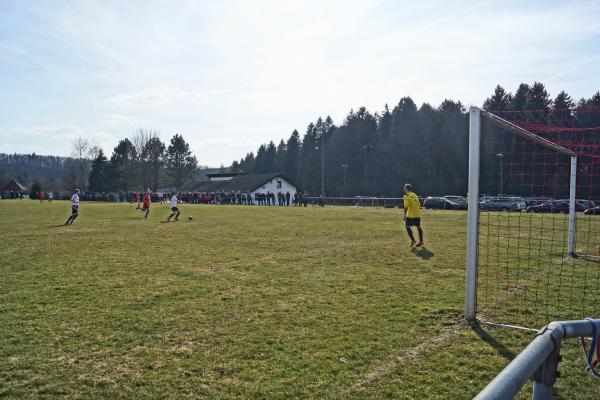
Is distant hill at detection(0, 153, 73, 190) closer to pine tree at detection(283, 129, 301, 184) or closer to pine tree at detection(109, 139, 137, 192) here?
pine tree at detection(109, 139, 137, 192)

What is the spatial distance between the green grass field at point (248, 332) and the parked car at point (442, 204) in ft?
102

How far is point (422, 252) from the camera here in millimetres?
11602

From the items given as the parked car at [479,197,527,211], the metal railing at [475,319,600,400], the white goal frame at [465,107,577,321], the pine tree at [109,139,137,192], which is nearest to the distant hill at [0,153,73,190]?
the pine tree at [109,139,137,192]

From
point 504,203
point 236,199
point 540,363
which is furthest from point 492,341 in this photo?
point 236,199

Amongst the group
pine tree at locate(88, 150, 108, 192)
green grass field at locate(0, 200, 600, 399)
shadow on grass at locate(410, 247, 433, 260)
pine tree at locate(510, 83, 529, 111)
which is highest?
pine tree at locate(510, 83, 529, 111)

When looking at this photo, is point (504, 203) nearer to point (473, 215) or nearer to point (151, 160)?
point (473, 215)

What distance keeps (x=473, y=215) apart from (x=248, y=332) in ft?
10.8

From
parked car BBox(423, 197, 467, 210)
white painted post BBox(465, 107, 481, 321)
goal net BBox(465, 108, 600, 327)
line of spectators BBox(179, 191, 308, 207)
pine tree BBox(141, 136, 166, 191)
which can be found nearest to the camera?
white painted post BBox(465, 107, 481, 321)

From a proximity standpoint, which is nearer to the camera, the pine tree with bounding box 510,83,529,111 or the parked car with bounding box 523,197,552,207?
the parked car with bounding box 523,197,552,207

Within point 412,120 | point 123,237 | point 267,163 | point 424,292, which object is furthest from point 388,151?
point 424,292

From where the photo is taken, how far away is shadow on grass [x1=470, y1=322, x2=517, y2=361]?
14.7 ft

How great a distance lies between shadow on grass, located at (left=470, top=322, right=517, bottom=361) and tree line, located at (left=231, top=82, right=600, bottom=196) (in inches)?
1767

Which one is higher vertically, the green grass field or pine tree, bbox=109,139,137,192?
pine tree, bbox=109,139,137,192

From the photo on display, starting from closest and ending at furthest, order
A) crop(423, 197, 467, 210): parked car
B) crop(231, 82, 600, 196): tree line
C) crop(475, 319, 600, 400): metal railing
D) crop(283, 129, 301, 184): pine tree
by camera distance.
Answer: crop(475, 319, 600, 400): metal railing < crop(423, 197, 467, 210): parked car < crop(231, 82, 600, 196): tree line < crop(283, 129, 301, 184): pine tree
